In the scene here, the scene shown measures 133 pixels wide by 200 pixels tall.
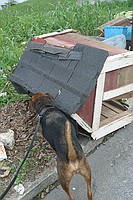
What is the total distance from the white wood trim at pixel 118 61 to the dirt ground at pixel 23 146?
1.09m

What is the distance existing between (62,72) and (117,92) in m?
0.72

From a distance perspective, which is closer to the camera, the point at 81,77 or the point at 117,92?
the point at 81,77

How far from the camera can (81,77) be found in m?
3.06

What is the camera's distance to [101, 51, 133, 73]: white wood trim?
10.4ft

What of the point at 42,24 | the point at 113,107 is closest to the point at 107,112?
the point at 113,107

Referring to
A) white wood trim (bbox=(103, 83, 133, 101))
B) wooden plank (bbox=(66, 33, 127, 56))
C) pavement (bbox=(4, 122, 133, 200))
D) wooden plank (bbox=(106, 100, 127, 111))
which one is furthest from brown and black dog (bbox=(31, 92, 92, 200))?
wooden plank (bbox=(106, 100, 127, 111))

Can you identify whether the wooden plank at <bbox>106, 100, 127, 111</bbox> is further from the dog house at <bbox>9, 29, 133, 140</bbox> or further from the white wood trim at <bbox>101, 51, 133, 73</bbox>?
the white wood trim at <bbox>101, 51, 133, 73</bbox>

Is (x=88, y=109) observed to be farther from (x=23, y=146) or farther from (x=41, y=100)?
(x=23, y=146)

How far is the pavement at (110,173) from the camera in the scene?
2.94 m

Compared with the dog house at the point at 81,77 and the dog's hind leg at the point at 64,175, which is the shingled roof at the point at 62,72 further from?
the dog's hind leg at the point at 64,175

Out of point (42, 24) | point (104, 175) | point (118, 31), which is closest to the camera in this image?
point (104, 175)

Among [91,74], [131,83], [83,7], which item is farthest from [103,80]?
[83,7]

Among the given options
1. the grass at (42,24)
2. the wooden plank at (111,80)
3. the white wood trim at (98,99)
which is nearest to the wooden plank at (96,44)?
the wooden plank at (111,80)

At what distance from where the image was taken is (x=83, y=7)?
6969mm
